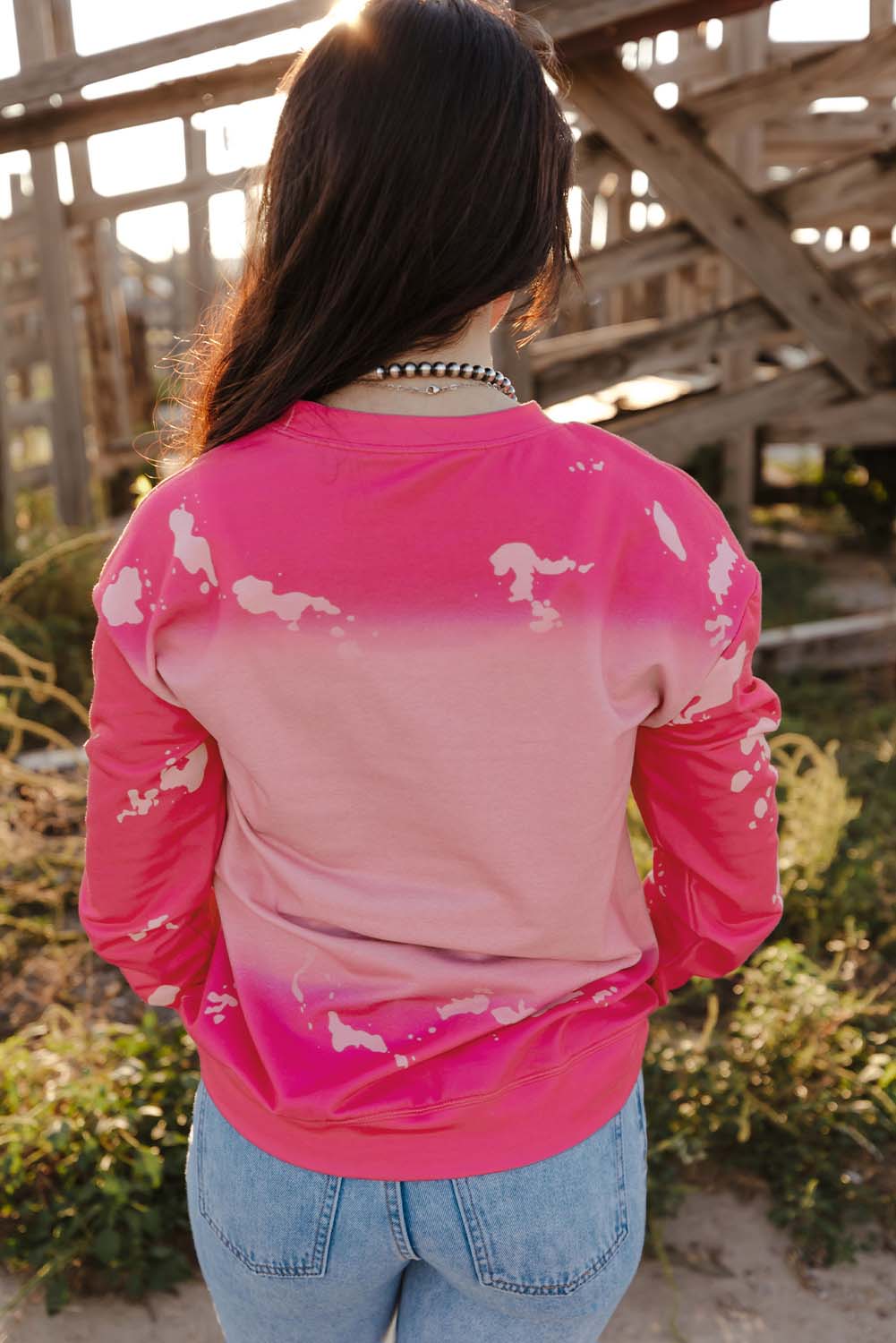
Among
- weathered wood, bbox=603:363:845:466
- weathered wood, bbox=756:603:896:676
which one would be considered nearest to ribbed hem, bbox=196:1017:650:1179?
weathered wood, bbox=603:363:845:466

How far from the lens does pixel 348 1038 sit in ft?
3.71

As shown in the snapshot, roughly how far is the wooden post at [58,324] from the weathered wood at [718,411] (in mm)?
3348

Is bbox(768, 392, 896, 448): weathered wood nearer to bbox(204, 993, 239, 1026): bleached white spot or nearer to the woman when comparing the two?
the woman

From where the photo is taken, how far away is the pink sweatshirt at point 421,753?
1.01m

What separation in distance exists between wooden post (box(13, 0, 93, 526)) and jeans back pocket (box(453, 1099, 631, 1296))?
621 cm

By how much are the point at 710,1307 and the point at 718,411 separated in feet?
11.0

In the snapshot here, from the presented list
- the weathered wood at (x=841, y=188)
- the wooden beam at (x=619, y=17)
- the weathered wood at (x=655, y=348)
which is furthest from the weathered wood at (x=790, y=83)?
the weathered wood at (x=655, y=348)

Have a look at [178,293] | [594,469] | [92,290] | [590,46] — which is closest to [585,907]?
[594,469]

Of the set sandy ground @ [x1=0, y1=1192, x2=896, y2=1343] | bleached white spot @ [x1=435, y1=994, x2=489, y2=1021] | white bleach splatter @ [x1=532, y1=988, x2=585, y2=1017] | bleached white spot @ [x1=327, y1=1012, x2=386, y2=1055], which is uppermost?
bleached white spot @ [x1=435, y1=994, x2=489, y2=1021]

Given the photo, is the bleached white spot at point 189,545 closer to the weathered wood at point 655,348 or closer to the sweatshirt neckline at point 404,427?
the sweatshirt neckline at point 404,427

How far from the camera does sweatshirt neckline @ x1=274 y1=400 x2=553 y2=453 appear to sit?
3.31 feet

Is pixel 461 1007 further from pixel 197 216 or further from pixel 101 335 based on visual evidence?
pixel 197 216

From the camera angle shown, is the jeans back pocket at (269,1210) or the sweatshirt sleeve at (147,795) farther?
the jeans back pocket at (269,1210)

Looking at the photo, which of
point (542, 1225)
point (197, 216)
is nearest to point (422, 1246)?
point (542, 1225)
